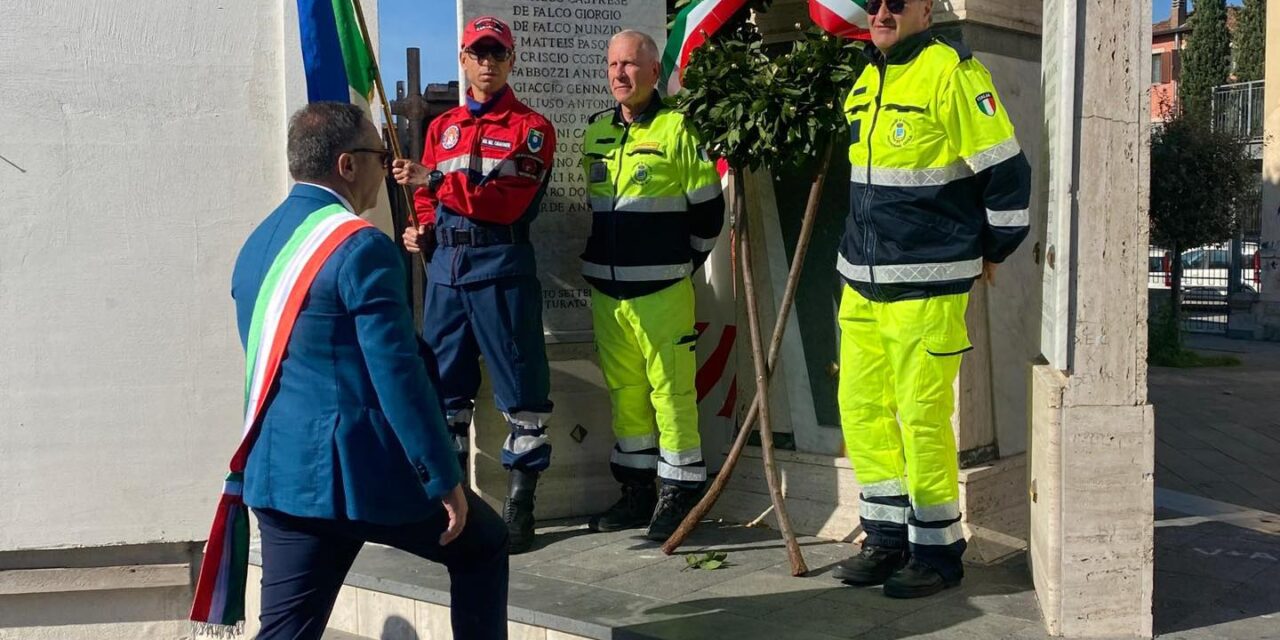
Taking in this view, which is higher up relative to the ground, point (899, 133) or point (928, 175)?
point (899, 133)

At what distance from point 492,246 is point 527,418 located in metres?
0.79

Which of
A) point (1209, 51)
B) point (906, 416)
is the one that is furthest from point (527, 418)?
point (1209, 51)

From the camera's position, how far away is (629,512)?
6.30 meters

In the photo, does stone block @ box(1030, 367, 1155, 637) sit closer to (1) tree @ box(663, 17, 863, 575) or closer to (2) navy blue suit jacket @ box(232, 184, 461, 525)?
(1) tree @ box(663, 17, 863, 575)

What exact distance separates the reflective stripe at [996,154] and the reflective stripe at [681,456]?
80.1 inches

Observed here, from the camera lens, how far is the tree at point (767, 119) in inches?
211

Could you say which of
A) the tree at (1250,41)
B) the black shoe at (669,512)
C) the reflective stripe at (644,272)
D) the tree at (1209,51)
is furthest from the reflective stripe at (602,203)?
the tree at (1250,41)

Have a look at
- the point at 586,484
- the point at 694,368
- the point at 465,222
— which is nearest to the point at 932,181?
the point at 694,368

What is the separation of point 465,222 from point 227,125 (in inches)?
56.6

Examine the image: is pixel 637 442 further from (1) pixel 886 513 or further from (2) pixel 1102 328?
(2) pixel 1102 328

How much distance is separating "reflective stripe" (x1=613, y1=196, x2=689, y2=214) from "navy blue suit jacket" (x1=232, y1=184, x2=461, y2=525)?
8.27 ft

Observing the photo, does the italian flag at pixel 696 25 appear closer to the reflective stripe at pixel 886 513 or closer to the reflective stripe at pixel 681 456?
the reflective stripe at pixel 681 456

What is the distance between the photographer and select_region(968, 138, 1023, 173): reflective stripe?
4.64m

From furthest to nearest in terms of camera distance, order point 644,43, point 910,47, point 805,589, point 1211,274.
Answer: point 1211,274 < point 644,43 < point 805,589 < point 910,47
